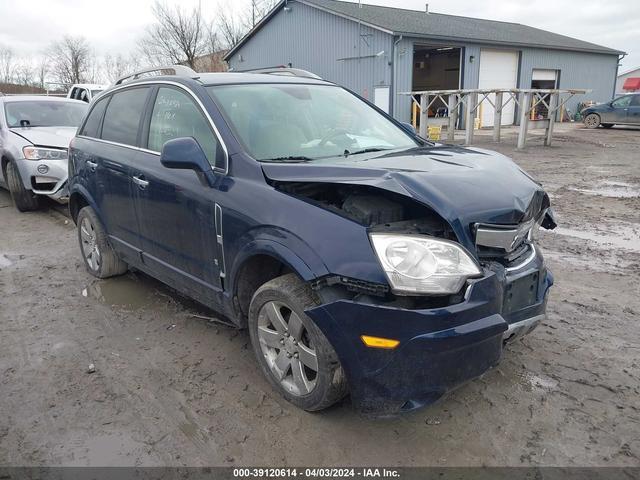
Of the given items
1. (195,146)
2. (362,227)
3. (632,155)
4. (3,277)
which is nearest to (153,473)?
(362,227)

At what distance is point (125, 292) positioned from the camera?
185 inches

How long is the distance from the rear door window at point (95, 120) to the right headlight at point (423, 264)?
349cm

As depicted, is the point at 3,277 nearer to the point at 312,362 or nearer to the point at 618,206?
the point at 312,362

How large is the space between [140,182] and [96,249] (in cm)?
143

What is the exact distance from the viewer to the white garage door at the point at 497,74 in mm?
24625

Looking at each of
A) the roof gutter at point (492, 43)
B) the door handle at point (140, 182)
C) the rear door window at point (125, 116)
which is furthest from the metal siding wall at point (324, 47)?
the door handle at point (140, 182)

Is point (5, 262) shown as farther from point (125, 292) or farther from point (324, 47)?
point (324, 47)

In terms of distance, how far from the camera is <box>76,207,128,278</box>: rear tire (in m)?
4.72

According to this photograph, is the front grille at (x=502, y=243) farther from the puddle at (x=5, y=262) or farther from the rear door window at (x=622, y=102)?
the rear door window at (x=622, y=102)

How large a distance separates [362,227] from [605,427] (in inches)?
66.3

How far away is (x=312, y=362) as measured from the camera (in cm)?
266

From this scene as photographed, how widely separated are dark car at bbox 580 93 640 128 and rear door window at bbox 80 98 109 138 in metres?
23.5

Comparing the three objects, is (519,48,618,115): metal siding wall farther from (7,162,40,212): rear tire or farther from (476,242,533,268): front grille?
(476,242,533,268): front grille

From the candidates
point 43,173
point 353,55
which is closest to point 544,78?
point 353,55
